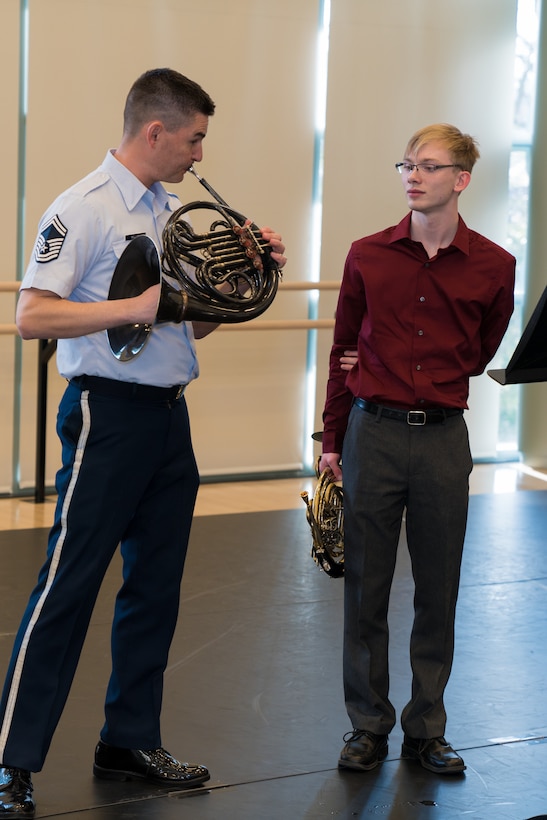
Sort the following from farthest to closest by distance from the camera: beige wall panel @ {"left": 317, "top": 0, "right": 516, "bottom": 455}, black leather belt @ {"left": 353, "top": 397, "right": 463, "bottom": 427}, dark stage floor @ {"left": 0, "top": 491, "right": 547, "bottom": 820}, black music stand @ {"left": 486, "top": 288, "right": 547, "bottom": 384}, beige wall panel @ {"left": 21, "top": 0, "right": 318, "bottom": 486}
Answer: beige wall panel @ {"left": 317, "top": 0, "right": 516, "bottom": 455}, beige wall panel @ {"left": 21, "top": 0, "right": 318, "bottom": 486}, black leather belt @ {"left": 353, "top": 397, "right": 463, "bottom": 427}, dark stage floor @ {"left": 0, "top": 491, "right": 547, "bottom": 820}, black music stand @ {"left": 486, "top": 288, "right": 547, "bottom": 384}

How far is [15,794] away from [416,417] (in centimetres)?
127

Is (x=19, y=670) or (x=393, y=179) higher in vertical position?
(x=393, y=179)

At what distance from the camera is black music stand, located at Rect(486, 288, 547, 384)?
2.35 meters

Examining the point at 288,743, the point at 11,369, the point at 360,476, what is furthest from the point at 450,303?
the point at 11,369

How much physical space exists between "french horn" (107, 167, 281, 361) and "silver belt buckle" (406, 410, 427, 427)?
522 mm

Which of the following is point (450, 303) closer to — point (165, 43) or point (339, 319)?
point (339, 319)

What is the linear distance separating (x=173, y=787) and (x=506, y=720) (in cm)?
102

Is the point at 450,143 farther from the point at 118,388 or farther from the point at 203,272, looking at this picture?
the point at 118,388

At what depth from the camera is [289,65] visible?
642cm

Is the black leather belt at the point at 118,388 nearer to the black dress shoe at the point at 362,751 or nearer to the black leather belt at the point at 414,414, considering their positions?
the black leather belt at the point at 414,414

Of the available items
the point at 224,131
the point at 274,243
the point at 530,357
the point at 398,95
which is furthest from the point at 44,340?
the point at 530,357

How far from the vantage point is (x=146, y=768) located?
2.82 metres

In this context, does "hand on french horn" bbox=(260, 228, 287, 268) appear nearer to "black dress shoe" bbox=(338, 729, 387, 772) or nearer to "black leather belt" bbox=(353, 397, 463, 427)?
"black leather belt" bbox=(353, 397, 463, 427)

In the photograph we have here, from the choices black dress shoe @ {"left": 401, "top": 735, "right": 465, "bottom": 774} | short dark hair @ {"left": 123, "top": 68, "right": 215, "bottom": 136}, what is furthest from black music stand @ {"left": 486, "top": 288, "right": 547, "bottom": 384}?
black dress shoe @ {"left": 401, "top": 735, "right": 465, "bottom": 774}
